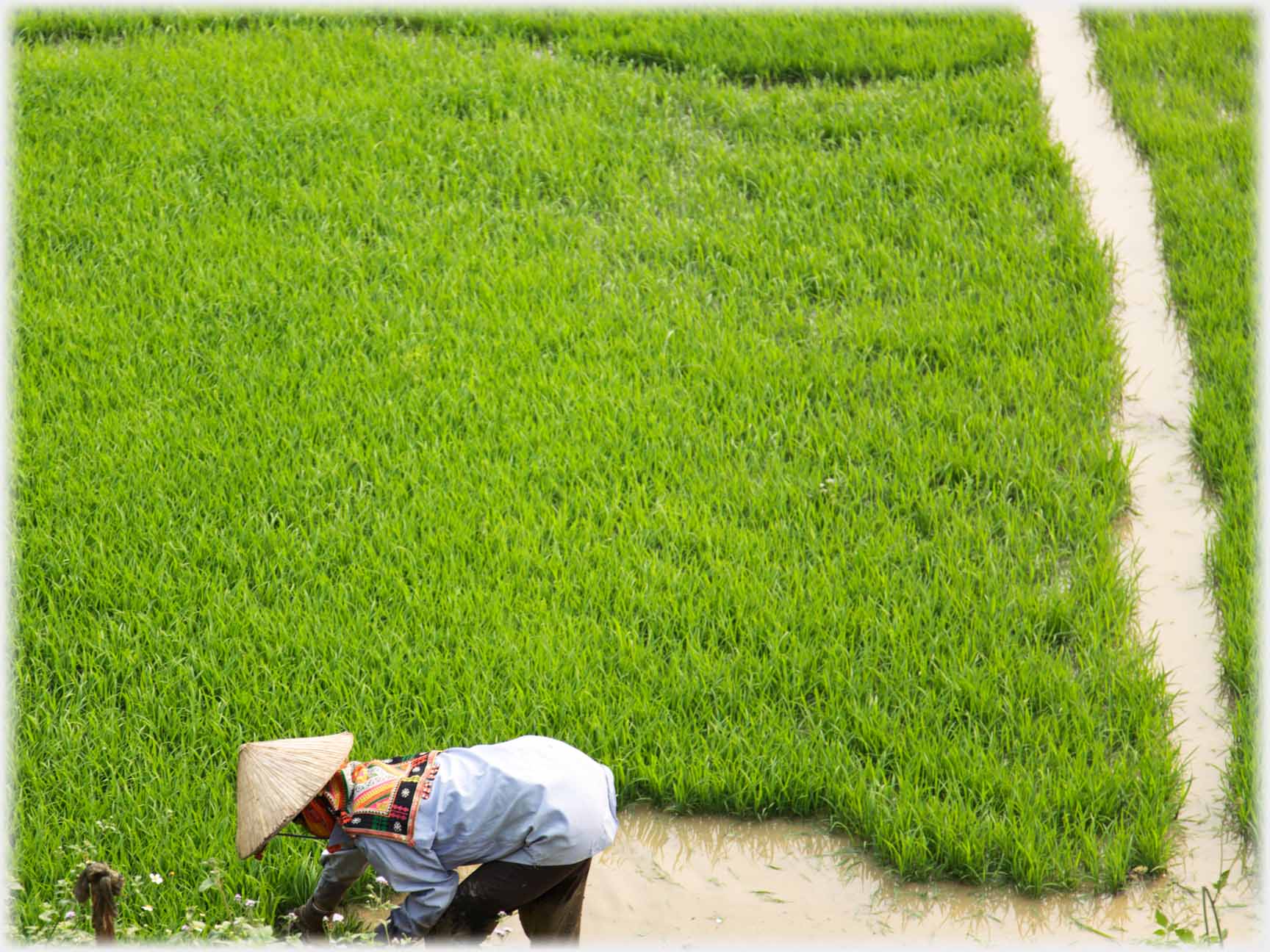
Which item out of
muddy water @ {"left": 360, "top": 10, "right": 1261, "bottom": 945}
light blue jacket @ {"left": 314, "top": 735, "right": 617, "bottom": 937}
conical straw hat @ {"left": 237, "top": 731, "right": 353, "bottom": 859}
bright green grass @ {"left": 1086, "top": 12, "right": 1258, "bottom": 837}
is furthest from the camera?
bright green grass @ {"left": 1086, "top": 12, "right": 1258, "bottom": 837}

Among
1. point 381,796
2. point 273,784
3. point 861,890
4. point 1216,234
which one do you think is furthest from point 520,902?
point 1216,234

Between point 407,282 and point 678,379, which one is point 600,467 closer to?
point 678,379

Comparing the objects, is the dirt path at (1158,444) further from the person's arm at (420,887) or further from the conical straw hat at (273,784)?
the conical straw hat at (273,784)

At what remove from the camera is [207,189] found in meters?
6.30

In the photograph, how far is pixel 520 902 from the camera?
3029 millimetres

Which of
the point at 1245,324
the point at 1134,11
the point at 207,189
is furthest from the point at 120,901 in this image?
the point at 1134,11

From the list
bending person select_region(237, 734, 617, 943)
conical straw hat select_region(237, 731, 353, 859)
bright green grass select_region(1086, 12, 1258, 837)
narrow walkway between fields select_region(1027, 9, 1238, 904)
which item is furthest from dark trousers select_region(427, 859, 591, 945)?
bright green grass select_region(1086, 12, 1258, 837)

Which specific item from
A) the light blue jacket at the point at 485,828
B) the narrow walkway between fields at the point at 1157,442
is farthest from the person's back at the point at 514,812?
the narrow walkway between fields at the point at 1157,442

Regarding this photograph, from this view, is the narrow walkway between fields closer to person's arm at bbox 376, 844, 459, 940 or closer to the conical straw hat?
person's arm at bbox 376, 844, 459, 940

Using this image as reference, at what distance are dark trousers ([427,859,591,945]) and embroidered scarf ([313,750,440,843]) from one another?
0.79 ft

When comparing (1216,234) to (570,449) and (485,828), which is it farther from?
(485,828)

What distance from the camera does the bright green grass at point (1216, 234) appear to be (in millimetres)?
4148

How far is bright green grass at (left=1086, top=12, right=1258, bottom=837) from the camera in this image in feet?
13.6

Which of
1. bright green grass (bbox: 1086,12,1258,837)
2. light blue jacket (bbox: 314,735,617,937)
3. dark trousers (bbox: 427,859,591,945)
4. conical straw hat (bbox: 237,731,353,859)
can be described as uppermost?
bright green grass (bbox: 1086,12,1258,837)
